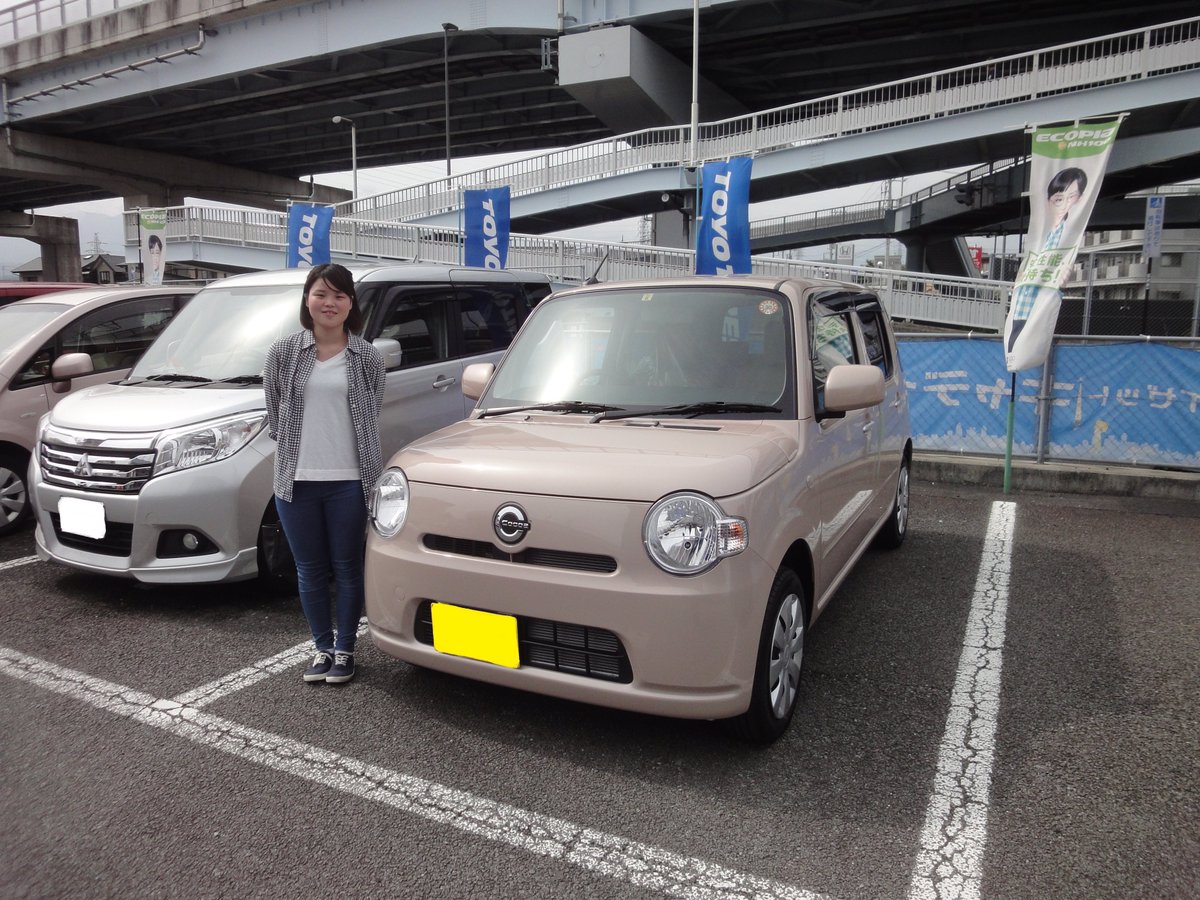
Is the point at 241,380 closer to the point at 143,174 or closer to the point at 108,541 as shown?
the point at 108,541

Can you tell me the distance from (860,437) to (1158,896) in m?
2.18

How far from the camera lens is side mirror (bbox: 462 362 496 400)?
3.84 metres

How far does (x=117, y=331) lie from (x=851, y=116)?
20.8m

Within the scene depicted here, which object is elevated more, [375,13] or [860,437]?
[375,13]

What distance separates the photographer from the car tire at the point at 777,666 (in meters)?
2.73

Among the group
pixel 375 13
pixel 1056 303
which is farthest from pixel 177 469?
pixel 375 13

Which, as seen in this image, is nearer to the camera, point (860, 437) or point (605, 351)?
point (605, 351)

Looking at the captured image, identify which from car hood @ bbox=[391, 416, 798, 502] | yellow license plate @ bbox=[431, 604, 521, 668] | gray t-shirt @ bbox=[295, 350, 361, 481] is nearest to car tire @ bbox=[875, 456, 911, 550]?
car hood @ bbox=[391, 416, 798, 502]

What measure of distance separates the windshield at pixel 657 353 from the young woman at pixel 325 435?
0.62 meters

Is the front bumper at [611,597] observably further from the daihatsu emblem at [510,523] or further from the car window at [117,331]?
the car window at [117,331]

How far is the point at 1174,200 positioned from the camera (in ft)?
97.3

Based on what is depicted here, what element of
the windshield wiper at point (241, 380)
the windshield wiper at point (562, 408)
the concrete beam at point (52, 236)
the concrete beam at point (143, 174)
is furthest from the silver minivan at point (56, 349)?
the concrete beam at point (52, 236)

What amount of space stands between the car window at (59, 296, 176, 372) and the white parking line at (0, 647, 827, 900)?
3.52m

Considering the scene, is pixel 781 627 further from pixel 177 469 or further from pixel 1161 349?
pixel 1161 349
